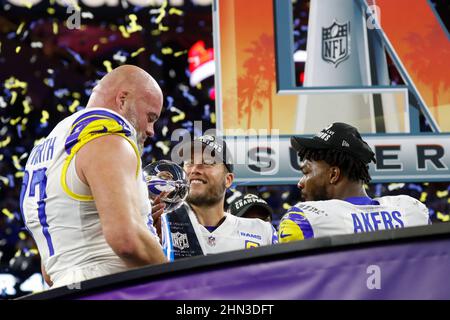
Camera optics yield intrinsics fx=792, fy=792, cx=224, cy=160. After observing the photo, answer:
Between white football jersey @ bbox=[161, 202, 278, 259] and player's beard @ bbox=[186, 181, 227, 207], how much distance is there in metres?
0.05

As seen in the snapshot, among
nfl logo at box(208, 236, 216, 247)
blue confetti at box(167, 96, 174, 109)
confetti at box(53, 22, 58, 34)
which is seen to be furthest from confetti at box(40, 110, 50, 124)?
nfl logo at box(208, 236, 216, 247)

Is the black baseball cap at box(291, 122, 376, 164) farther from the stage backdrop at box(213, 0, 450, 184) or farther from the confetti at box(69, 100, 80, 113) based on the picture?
the confetti at box(69, 100, 80, 113)

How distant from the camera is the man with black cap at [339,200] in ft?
7.72

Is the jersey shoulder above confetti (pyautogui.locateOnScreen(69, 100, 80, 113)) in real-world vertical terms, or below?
below

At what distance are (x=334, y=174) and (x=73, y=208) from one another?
0.95m

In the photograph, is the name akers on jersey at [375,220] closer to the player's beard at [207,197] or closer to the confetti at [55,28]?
the player's beard at [207,197]

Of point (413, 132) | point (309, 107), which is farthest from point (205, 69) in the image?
point (413, 132)

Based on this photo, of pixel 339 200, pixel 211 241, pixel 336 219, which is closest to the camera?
pixel 336 219

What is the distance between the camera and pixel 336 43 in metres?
5.11

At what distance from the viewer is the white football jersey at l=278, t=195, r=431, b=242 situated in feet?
7.68

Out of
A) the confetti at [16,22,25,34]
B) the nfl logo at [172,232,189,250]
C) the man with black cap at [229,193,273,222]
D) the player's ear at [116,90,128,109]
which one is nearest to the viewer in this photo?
the player's ear at [116,90,128,109]

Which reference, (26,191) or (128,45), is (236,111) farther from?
(26,191)

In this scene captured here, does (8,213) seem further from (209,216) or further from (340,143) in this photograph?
(340,143)

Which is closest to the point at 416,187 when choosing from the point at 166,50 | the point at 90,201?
the point at 166,50
